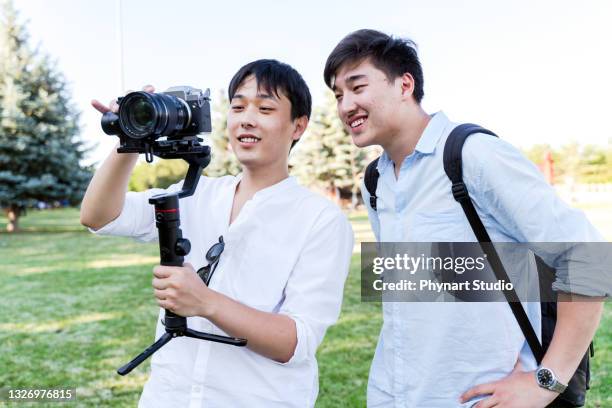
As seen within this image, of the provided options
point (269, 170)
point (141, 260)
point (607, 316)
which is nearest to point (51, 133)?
point (141, 260)

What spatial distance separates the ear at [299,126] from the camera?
184 cm

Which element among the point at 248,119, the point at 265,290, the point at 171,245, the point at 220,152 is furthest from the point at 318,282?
the point at 220,152

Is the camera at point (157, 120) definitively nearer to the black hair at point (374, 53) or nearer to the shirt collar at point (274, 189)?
→ the shirt collar at point (274, 189)

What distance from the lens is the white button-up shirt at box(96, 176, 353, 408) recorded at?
1513 millimetres

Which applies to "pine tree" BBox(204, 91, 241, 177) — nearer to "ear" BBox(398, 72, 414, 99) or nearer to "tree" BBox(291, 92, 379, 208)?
"tree" BBox(291, 92, 379, 208)

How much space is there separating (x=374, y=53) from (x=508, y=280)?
0.88 metres

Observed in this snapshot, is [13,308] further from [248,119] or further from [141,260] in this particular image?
[248,119]

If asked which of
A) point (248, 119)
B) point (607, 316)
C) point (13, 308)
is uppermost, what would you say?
point (248, 119)

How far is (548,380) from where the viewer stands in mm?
1539

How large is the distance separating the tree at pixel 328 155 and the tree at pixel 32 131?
12633 millimetres

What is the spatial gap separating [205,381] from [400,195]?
825mm

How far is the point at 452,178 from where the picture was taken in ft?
5.32

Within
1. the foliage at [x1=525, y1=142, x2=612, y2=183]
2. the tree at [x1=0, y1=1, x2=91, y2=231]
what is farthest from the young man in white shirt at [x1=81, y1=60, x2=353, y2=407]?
the foliage at [x1=525, y1=142, x2=612, y2=183]

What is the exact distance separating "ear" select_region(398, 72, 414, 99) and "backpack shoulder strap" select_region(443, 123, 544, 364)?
360 mm
